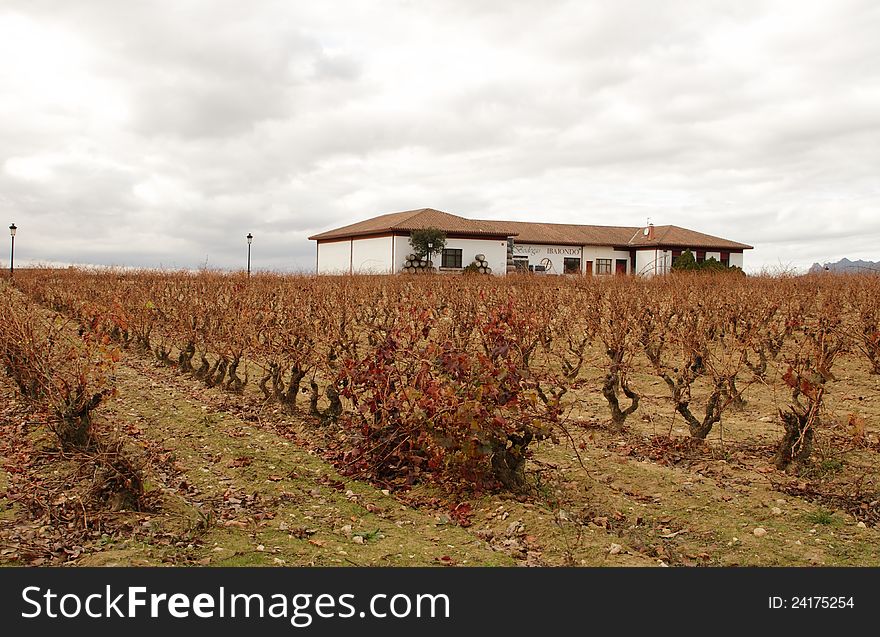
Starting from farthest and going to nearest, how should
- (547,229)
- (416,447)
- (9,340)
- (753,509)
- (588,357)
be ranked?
(547,229), (588,357), (9,340), (416,447), (753,509)

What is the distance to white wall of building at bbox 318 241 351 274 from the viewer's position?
4431 cm

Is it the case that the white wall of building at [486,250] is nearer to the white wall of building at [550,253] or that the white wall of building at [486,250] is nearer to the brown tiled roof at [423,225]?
the brown tiled roof at [423,225]

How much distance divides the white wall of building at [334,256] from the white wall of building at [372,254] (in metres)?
0.83

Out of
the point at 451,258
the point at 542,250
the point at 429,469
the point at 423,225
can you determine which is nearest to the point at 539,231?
the point at 542,250

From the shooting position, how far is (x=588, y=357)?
1345 cm

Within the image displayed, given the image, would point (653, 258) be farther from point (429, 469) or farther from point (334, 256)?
point (429, 469)

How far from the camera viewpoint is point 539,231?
47562 mm

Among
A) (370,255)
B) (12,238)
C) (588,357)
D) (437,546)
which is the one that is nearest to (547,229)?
(370,255)

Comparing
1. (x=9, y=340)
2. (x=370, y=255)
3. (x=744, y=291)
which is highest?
(x=370, y=255)

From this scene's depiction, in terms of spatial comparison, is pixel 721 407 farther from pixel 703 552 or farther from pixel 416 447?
pixel 416 447

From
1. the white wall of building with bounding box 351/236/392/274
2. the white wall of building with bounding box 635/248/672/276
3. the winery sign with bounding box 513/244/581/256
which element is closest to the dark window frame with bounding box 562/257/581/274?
the winery sign with bounding box 513/244/581/256

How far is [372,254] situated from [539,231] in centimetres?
1217

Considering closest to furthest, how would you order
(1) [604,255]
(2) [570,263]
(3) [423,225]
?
(3) [423,225] → (2) [570,263] → (1) [604,255]

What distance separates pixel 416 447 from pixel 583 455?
192 cm
